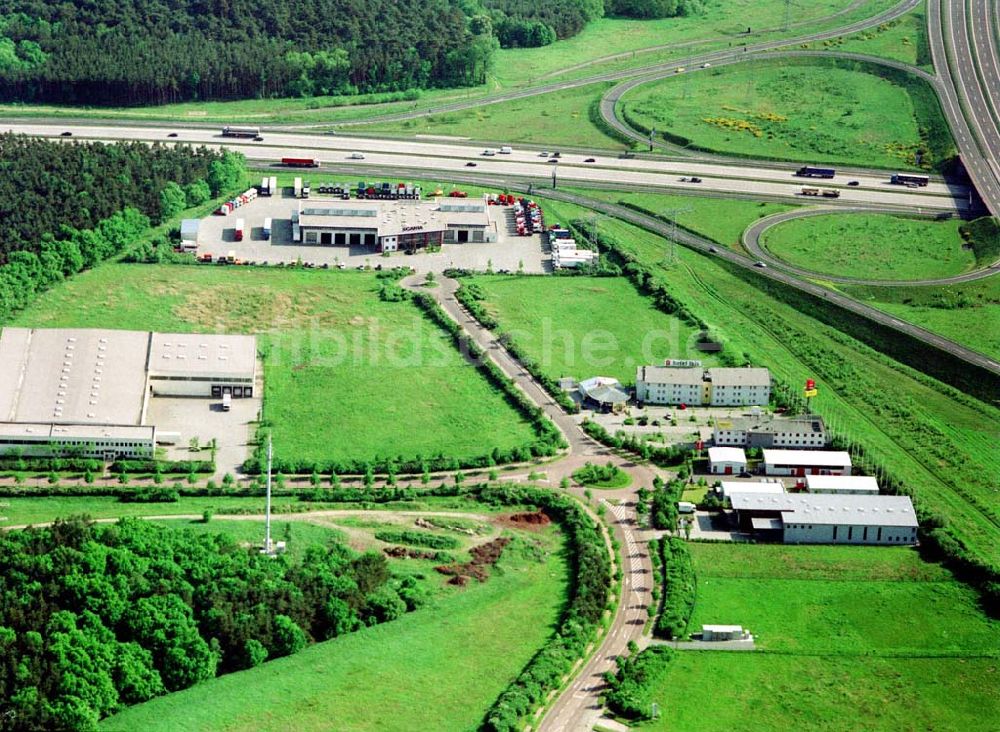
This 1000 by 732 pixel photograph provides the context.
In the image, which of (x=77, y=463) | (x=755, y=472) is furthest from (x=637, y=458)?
Answer: (x=77, y=463)

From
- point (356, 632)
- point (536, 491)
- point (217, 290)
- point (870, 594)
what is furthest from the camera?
point (217, 290)

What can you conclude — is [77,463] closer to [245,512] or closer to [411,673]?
[245,512]

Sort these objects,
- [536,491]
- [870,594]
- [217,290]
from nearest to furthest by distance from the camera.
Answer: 1. [870,594]
2. [536,491]
3. [217,290]

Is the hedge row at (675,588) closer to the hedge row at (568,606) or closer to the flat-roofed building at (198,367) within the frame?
the hedge row at (568,606)

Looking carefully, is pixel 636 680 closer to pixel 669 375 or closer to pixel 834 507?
pixel 834 507

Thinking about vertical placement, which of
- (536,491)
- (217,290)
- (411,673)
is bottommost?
(411,673)

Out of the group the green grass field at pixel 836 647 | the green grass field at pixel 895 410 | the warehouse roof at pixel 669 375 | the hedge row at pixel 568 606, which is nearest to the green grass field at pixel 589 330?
the warehouse roof at pixel 669 375

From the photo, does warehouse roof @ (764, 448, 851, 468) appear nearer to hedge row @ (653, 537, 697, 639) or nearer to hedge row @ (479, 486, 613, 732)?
hedge row @ (653, 537, 697, 639)
